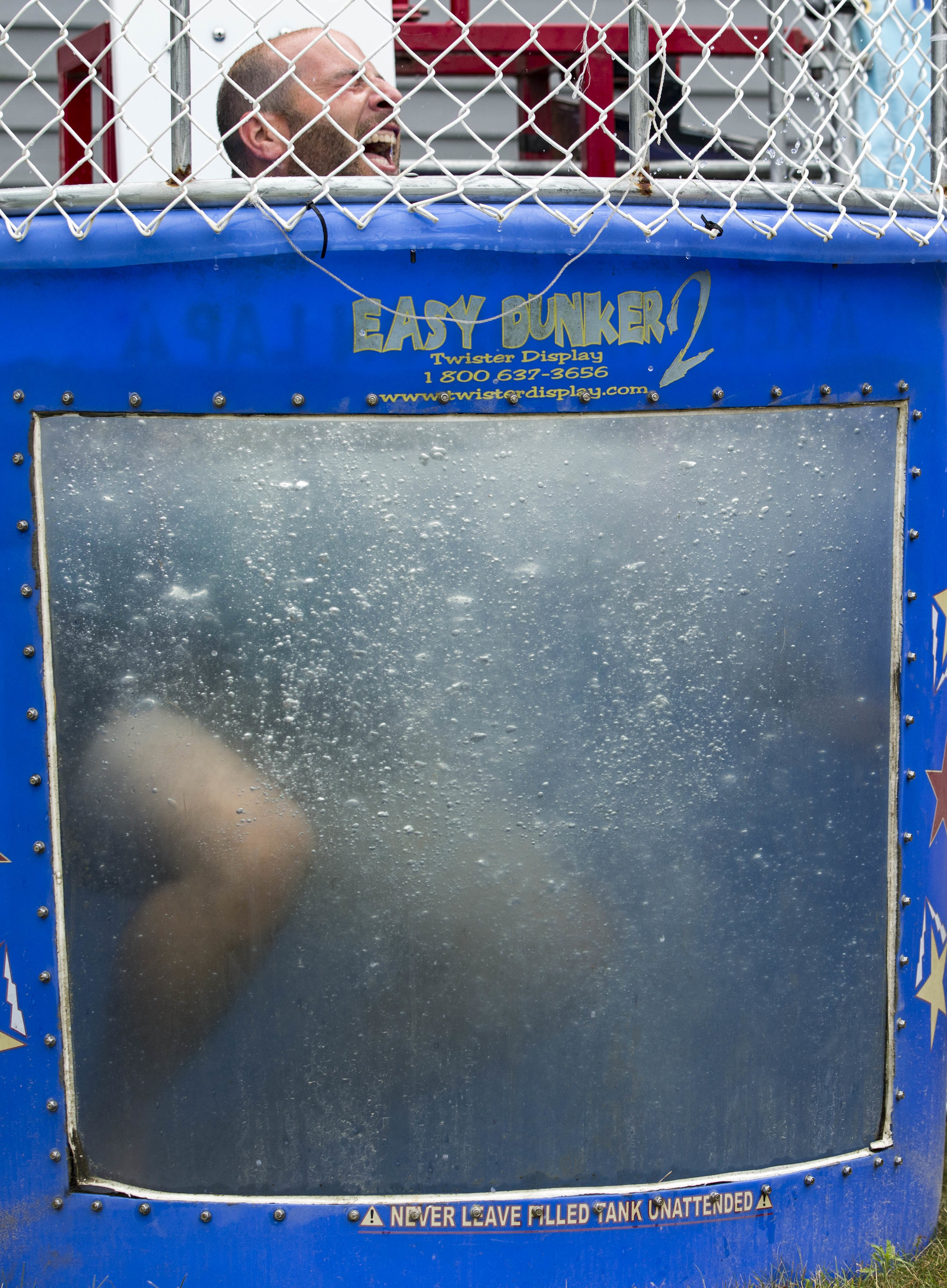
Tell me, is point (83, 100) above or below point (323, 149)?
above

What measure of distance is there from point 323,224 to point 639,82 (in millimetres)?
586

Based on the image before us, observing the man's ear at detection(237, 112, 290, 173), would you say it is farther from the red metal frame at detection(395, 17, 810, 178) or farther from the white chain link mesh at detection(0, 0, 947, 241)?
the red metal frame at detection(395, 17, 810, 178)

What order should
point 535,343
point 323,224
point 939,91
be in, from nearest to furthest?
point 323,224, point 535,343, point 939,91

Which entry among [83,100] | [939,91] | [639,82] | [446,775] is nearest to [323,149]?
[639,82]

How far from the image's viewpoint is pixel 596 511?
6.78 ft

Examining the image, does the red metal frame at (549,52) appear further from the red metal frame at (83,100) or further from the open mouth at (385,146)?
the open mouth at (385,146)

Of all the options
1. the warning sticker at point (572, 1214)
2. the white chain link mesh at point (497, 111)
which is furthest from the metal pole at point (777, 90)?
the warning sticker at point (572, 1214)

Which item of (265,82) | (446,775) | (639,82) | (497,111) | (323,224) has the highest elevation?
(497,111)

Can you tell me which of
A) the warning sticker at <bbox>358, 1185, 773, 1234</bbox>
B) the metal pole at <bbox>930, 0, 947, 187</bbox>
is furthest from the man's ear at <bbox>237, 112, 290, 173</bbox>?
the warning sticker at <bbox>358, 1185, 773, 1234</bbox>

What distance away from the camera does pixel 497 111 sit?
5648 millimetres

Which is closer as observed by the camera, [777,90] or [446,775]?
[446,775]

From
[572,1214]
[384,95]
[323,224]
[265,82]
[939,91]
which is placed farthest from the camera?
[265,82]

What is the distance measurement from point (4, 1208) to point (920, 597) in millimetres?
2110

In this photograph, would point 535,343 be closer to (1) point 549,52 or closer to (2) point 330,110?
(2) point 330,110
